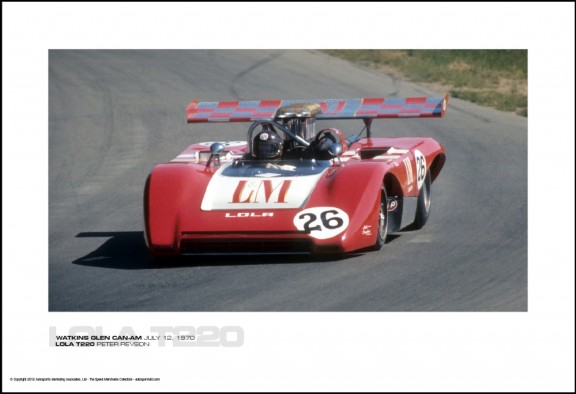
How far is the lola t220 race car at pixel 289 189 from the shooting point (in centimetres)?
1176

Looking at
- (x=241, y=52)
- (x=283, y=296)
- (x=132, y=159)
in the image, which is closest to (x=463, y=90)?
(x=241, y=52)

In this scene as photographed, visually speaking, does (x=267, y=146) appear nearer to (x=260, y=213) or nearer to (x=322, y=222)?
(x=260, y=213)

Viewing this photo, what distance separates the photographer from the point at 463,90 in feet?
86.0

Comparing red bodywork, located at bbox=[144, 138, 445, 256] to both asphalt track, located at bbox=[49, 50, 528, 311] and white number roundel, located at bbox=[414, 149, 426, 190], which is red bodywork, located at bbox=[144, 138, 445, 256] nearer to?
asphalt track, located at bbox=[49, 50, 528, 311]

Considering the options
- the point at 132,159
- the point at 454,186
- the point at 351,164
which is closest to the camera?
the point at 351,164

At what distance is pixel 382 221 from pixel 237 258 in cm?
166

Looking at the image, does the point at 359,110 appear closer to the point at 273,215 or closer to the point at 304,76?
the point at 273,215

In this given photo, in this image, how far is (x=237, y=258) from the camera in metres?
12.3

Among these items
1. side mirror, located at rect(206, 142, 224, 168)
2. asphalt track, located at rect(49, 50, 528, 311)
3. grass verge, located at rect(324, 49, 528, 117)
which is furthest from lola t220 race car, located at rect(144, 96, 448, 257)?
grass verge, located at rect(324, 49, 528, 117)

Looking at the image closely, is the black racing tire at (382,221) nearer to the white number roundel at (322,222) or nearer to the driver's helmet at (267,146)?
the white number roundel at (322,222)

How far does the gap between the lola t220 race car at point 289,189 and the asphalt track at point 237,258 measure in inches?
11.3

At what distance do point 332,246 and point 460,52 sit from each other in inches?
743

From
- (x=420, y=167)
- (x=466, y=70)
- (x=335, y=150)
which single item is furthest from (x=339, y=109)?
(x=466, y=70)

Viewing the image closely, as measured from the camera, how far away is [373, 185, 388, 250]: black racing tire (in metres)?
12.5
